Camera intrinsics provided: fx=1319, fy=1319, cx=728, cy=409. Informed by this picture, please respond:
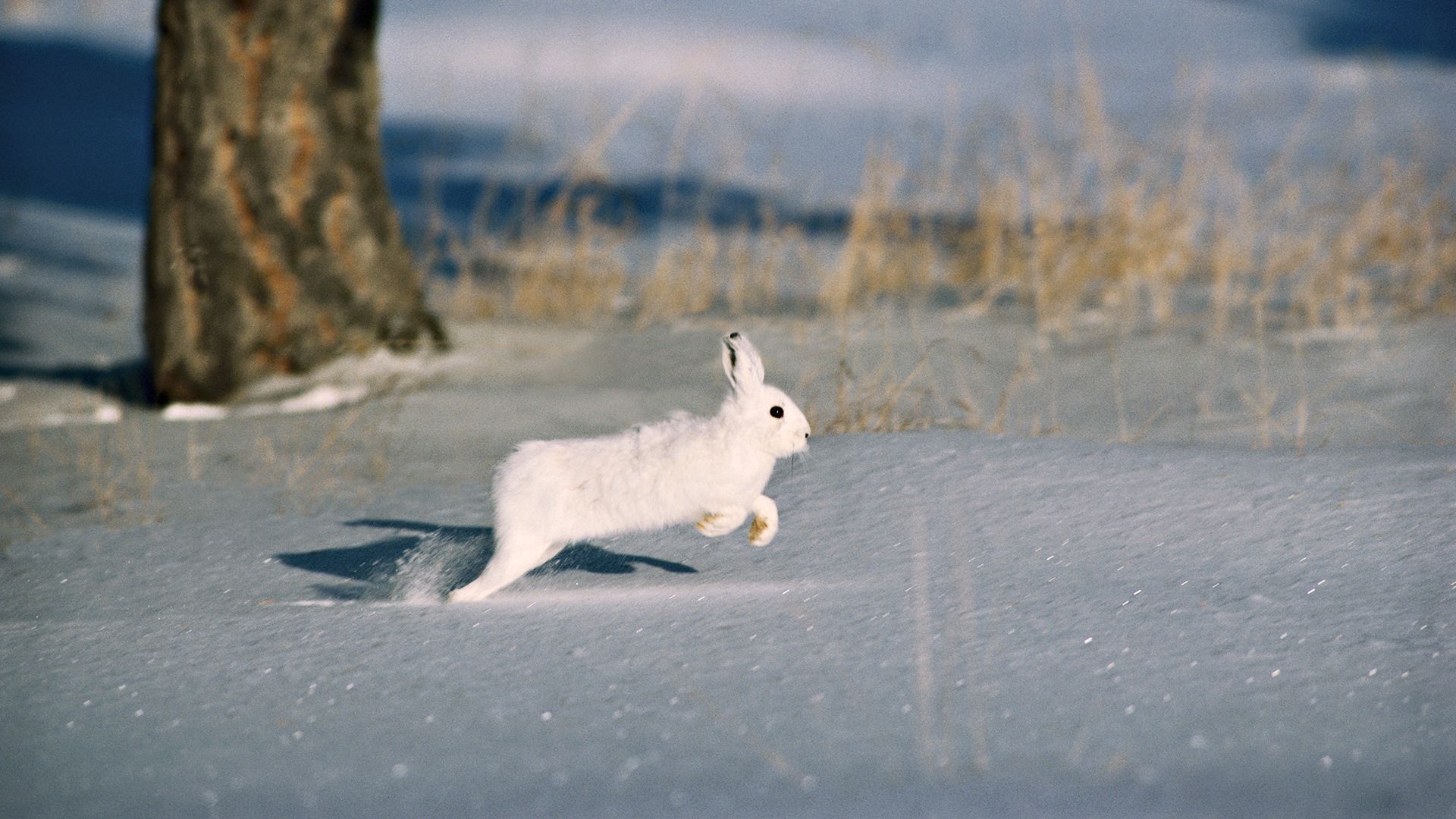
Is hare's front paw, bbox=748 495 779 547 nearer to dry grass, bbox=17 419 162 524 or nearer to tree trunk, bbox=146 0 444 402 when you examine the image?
dry grass, bbox=17 419 162 524

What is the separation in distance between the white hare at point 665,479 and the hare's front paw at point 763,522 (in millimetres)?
35

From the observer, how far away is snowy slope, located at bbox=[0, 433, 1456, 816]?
5.02 ft

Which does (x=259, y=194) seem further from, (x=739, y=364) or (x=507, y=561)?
(x=739, y=364)

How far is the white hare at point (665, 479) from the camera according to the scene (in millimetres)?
2016

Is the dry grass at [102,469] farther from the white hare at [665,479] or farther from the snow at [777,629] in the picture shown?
the white hare at [665,479]

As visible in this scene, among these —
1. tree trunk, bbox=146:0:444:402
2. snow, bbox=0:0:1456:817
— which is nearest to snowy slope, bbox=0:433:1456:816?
snow, bbox=0:0:1456:817

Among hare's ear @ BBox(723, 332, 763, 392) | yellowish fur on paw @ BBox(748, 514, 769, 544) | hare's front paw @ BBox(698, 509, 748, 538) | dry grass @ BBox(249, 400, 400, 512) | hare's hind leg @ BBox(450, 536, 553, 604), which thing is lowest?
dry grass @ BBox(249, 400, 400, 512)

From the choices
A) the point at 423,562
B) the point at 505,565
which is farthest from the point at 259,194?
the point at 505,565

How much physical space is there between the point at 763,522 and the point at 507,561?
16.0 inches

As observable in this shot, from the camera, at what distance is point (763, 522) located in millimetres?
2104

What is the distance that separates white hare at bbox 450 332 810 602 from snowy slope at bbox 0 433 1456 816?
0.45ft

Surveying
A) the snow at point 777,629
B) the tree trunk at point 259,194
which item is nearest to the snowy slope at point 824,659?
the snow at point 777,629

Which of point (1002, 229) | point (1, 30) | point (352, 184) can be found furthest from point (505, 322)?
point (1, 30)

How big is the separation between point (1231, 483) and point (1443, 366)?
193 centimetres
